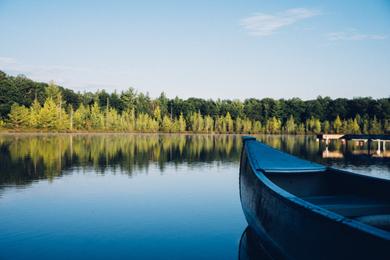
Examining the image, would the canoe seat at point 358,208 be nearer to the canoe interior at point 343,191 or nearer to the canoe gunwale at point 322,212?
the canoe interior at point 343,191

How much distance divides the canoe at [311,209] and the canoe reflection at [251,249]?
367 mm

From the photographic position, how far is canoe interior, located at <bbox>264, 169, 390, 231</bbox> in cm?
733

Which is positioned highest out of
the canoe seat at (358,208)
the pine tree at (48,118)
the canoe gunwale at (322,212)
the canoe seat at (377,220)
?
the pine tree at (48,118)

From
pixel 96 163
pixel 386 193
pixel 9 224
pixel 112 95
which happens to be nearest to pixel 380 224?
pixel 386 193

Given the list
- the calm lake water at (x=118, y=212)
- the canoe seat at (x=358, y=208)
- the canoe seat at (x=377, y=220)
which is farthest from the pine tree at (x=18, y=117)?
the canoe seat at (x=377, y=220)

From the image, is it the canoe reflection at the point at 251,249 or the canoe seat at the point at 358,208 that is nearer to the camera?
the canoe seat at the point at 358,208

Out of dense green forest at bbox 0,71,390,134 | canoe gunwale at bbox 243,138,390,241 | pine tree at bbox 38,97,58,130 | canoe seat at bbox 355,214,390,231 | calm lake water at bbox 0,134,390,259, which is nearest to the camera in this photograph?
canoe gunwale at bbox 243,138,390,241

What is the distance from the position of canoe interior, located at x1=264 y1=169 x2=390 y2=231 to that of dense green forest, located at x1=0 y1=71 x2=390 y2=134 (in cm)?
7014

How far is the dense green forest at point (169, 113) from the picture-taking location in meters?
75.9

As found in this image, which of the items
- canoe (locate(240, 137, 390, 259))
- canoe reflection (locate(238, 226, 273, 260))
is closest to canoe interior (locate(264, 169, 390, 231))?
canoe (locate(240, 137, 390, 259))

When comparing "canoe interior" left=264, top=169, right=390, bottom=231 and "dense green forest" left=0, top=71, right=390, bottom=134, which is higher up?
"dense green forest" left=0, top=71, right=390, bottom=134

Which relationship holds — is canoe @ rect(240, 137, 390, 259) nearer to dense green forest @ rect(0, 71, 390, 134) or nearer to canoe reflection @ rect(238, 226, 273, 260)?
canoe reflection @ rect(238, 226, 273, 260)

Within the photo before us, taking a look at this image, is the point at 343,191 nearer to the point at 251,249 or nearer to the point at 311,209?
the point at 251,249

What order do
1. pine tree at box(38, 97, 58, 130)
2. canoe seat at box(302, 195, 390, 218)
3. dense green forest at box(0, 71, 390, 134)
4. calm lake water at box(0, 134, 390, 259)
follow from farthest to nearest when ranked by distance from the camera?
dense green forest at box(0, 71, 390, 134) → pine tree at box(38, 97, 58, 130) → calm lake water at box(0, 134, 390, 259) → canoe seat at box(302, 195, 390, 218)
